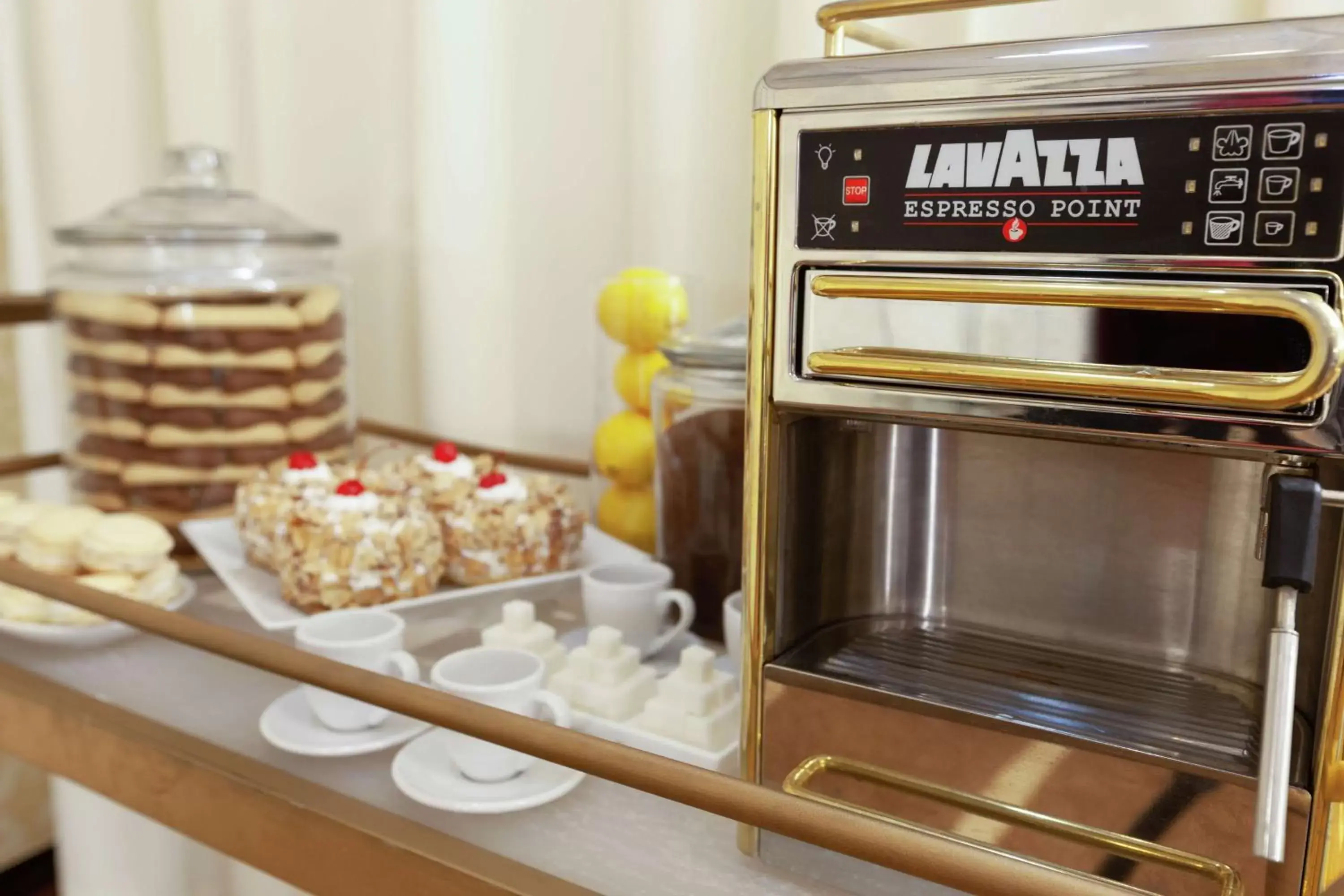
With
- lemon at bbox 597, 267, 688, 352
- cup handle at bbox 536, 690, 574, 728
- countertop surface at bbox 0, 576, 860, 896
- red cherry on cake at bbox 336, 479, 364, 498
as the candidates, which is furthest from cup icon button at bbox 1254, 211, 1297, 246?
red cherry on cake at bbox 336, 479, 364, 498

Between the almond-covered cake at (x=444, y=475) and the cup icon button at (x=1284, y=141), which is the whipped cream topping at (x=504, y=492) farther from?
the cup icon button at (x=1284, y=141)

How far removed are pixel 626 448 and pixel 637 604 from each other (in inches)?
6.9

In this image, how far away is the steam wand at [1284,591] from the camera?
0.36m

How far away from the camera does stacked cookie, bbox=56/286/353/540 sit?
0.95 metres

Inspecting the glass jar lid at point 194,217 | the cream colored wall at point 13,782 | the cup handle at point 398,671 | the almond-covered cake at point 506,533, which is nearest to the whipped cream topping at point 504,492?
the almond-covered cake at point 506,533

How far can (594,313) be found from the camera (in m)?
1.10

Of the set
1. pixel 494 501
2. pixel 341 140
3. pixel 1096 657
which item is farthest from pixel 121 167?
pixel 1096 657

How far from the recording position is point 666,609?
31.9 inches

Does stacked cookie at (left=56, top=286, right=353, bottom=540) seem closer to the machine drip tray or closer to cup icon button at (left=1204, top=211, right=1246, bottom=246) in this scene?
the machine drip tray

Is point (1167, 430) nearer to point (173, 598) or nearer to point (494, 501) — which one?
point (494, 501)

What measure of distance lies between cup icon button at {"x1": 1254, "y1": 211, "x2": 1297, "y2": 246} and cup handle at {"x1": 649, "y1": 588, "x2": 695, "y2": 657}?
0.49 metres

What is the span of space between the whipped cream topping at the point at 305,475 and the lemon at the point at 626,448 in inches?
9.0

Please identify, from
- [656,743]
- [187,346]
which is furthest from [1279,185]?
[187,346]

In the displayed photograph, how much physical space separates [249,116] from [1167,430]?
1260 millimetres
